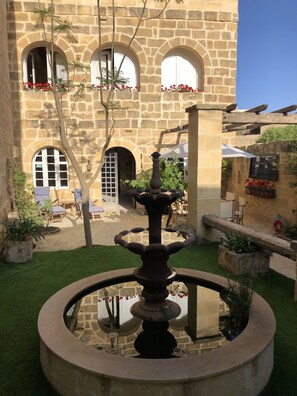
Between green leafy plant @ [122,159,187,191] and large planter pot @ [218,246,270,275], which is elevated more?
green leafy plant @ [122,159,187,191]

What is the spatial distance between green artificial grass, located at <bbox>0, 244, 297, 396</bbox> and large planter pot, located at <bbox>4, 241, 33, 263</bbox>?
0.14 m

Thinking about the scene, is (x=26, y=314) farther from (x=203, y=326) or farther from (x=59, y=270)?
(x=203, y=326)

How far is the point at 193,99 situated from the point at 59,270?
318 inches

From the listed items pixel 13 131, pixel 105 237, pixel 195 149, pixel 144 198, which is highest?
pixel 13 131

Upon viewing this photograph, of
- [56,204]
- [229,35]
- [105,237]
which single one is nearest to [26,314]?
[105,237]

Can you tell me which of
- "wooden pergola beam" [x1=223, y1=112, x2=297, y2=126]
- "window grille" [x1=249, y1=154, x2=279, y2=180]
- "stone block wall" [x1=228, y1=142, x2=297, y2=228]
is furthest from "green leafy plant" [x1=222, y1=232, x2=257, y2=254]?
"window grille" [x1=249, y1=154, x2=279, y2=180]

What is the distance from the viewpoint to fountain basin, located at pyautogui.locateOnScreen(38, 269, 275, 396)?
7.38 feet

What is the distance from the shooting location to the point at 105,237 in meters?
8.02

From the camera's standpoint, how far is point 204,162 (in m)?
7.00

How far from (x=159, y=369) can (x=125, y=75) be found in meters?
10.5

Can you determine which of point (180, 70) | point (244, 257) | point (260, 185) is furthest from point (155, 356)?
point (180, 70)

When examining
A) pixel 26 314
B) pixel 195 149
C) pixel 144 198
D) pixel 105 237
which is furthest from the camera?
pixel 105 237

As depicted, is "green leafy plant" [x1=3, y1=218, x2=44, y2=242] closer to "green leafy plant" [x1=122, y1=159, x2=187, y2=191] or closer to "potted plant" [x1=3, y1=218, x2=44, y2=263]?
"potted plant" [x1=3, y1=218, x2=44, y2=263]

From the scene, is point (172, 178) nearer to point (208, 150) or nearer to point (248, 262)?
point (208, 150)
